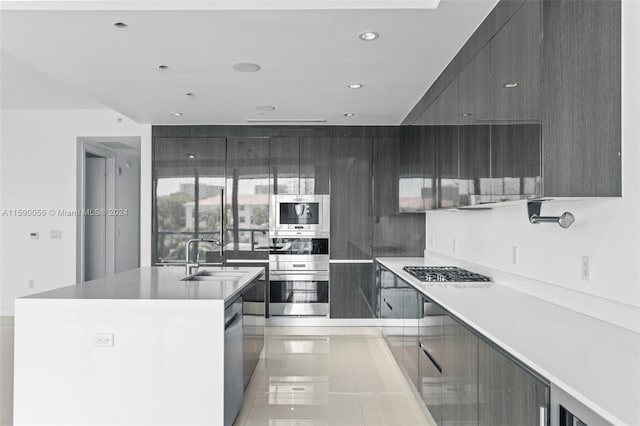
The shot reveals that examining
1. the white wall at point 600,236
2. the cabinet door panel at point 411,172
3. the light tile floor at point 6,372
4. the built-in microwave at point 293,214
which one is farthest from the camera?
the built-in microwave at point 293,214

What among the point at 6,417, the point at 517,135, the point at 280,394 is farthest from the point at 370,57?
the point at 6,417

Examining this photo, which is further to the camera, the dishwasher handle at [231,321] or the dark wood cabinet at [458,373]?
the dishwasher handle at [231,321]

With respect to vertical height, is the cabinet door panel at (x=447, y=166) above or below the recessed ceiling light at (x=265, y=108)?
below

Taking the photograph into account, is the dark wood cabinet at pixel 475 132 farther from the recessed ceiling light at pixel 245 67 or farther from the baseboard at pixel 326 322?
the baseboard at pixel 326 322

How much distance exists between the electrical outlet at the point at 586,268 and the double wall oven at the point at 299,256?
11.8 ft

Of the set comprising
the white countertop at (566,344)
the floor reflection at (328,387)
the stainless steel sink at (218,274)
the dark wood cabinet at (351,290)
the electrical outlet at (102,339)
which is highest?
the white countertop at (566,344)

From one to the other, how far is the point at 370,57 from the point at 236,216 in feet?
9.62

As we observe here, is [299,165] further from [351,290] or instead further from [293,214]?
[351,290]

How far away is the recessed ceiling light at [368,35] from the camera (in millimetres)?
2709

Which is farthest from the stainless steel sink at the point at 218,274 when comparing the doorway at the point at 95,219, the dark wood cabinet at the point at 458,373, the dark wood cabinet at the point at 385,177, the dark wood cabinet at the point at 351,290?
the doorway at the point at 95,219

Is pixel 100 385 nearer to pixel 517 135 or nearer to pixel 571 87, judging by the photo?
pixel 517 135

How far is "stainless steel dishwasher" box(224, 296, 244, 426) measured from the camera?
2494mm

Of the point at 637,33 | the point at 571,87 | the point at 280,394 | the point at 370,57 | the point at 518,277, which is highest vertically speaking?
the point at 370,57

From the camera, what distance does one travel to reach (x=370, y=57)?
3117mm
